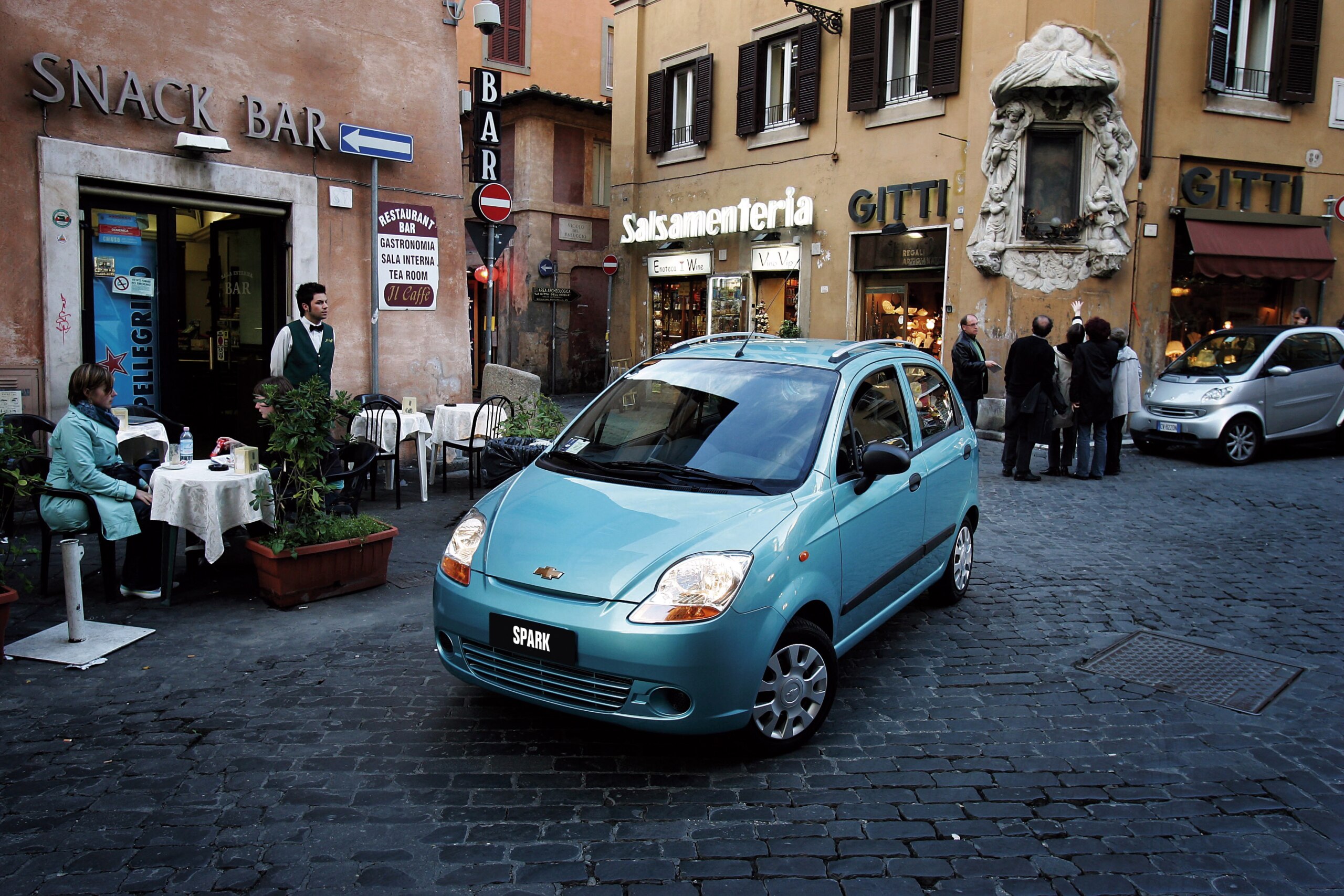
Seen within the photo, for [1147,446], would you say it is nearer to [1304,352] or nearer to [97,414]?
[1304,352]

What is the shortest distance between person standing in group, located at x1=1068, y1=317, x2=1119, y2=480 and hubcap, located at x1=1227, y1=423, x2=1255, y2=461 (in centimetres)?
222

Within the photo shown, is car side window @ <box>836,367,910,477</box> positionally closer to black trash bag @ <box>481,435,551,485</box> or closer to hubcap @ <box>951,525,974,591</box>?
hubcap @ <box>951,525,974,591</box>

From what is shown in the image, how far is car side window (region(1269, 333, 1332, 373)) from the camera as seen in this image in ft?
41.8

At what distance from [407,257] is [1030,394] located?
24.6ft

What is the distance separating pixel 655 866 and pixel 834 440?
218 cm

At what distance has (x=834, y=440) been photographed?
181 inches

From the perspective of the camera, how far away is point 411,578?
6.74m

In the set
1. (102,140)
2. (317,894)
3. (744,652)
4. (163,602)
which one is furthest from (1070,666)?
(102,140)

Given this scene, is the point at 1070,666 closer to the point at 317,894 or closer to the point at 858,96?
the point at 317,894

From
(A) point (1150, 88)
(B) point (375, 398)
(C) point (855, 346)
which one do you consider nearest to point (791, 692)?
(C) point (855, 346)

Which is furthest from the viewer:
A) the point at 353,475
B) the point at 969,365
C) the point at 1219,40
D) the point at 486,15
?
the point at 1219,40

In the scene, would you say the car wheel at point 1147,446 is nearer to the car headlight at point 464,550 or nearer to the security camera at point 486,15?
the security camera at point 486,15

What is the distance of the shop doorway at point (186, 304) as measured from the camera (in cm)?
909

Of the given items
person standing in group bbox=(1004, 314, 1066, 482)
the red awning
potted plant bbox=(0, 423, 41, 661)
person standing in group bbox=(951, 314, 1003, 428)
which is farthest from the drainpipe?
potted plant bbox=(0, 423, 41, 661)
